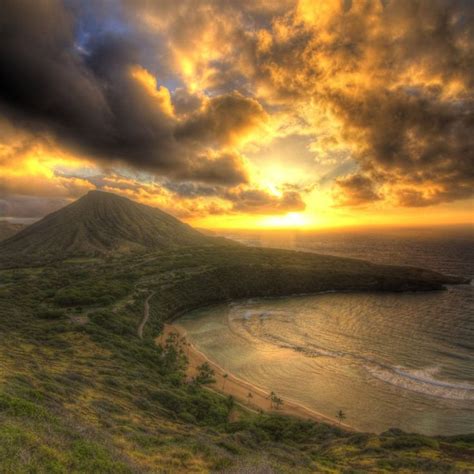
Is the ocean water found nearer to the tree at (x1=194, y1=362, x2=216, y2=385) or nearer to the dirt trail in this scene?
the tree at (x1=194, y1=362, x2=216, y2=385)

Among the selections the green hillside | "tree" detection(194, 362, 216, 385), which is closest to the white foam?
the green hillside

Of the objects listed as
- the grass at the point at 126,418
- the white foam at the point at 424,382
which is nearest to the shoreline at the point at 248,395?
the grass at the point at 126,418

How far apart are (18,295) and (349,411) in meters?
68.9

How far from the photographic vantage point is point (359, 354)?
4869 centimetres

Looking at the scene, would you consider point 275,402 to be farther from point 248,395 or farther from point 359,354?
point 359,354

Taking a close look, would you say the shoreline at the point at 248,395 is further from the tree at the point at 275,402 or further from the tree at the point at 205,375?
the tree at the point at 205,375

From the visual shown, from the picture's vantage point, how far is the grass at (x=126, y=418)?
1336 centimetres

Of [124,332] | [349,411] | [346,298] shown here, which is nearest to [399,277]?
[346,298]

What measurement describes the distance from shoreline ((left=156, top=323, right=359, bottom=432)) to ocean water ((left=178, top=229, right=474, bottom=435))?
1.31 metres

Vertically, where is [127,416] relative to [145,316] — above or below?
above

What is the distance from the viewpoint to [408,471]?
1859cm

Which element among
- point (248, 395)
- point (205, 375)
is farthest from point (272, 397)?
point (205, 375)

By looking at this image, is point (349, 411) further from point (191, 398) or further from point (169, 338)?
point (169, 338)

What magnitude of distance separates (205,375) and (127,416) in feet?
59.7
